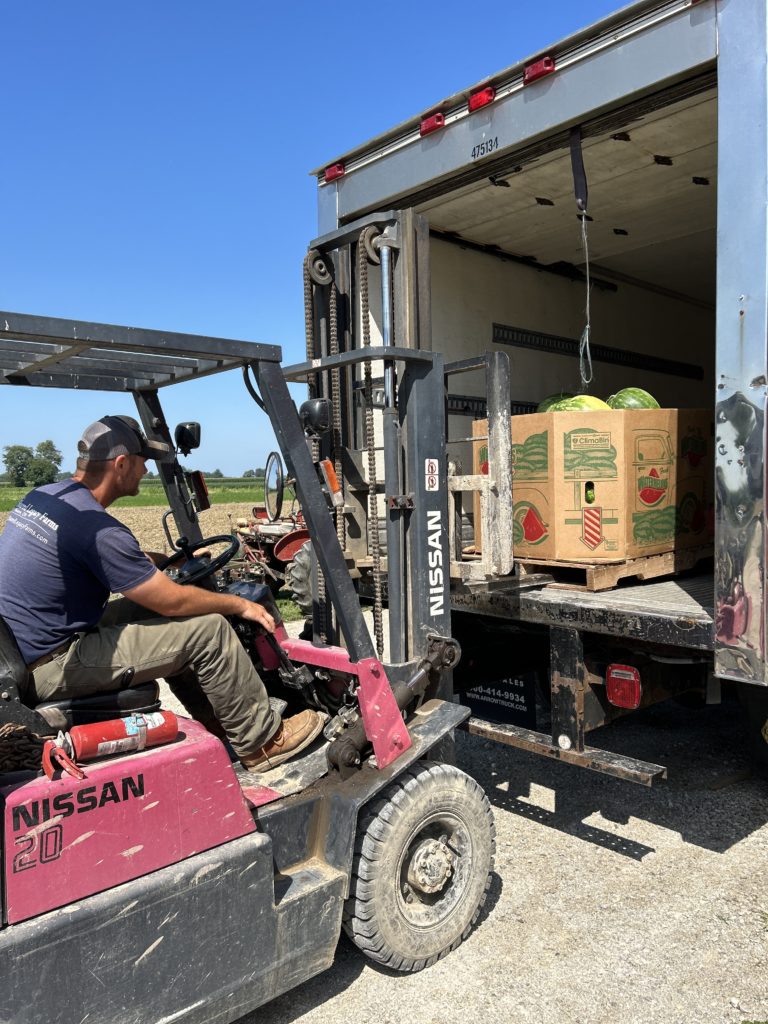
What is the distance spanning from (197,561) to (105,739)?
3.73ft

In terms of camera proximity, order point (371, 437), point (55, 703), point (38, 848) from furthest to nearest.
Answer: point (371, 437)
point (55, 703)
point (38, 848)

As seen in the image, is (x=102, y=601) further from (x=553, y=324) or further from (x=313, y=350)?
(x=553, y=324)

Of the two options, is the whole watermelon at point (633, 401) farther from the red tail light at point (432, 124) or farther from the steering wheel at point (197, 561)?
the steering wheel at point (197, 561)

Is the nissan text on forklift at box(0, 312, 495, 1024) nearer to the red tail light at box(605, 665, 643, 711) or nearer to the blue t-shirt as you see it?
the blue t-shirt

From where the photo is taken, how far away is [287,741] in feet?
10.4

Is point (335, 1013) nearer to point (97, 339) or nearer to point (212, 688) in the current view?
point (212, 688)

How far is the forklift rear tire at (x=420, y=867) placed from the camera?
9.33 ft

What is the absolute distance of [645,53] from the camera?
10.2ft

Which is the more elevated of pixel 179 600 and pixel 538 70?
pixel 538 70

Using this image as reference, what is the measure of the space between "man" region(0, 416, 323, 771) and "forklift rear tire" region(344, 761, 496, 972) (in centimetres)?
59

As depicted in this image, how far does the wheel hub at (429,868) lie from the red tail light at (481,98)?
3.20m

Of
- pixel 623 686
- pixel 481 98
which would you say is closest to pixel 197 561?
pixel 623 686

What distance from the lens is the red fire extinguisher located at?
2207mm

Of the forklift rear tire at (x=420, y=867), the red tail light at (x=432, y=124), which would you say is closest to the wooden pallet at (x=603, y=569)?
the forklift rear tire at (x=420, y=867)
